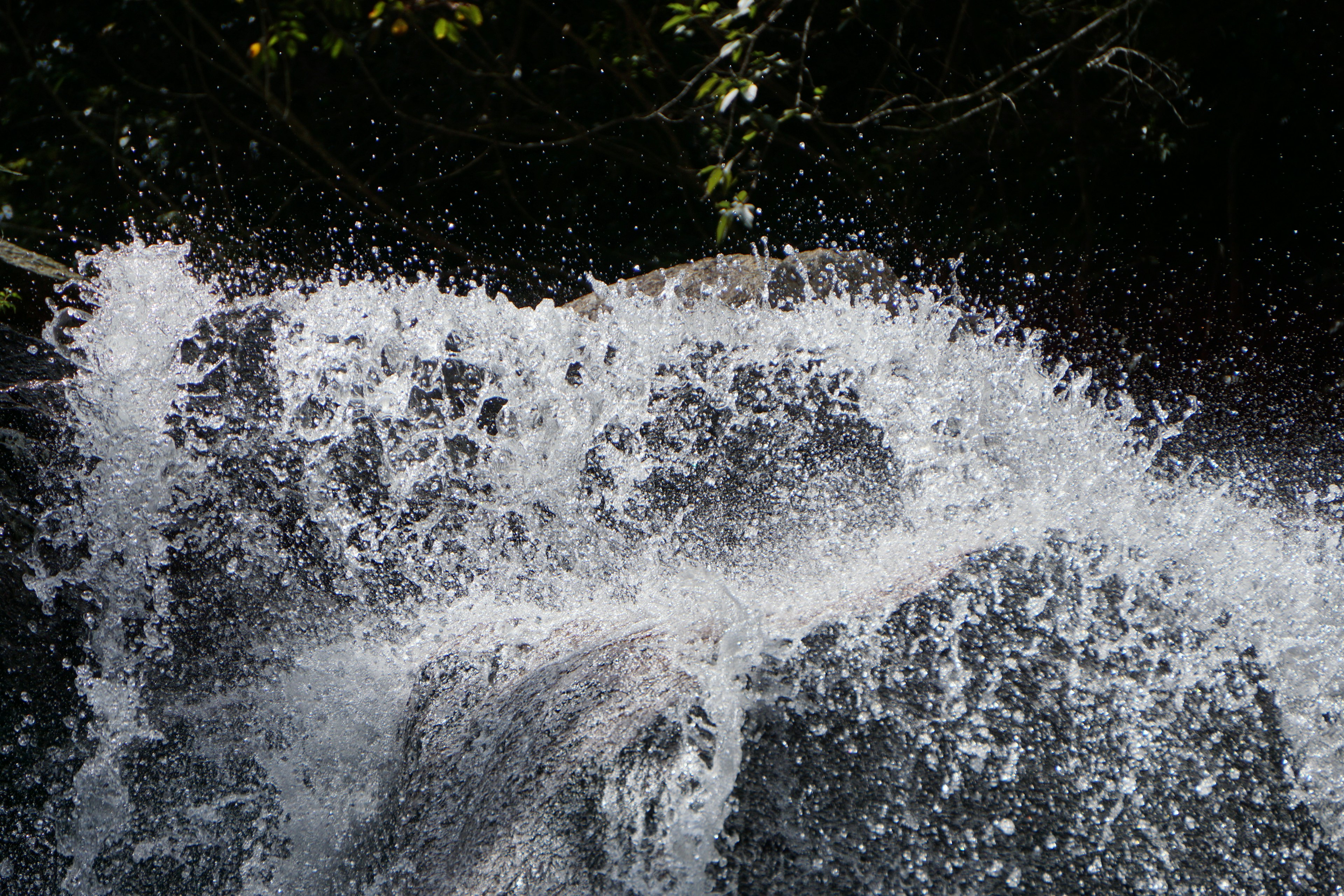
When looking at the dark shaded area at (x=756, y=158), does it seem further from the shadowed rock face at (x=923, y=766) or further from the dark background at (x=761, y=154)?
the shadowed rock face at (x=923, y=766)

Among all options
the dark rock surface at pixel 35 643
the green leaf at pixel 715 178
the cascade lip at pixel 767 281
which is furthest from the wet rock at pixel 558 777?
the green leaf at pixel 715 178

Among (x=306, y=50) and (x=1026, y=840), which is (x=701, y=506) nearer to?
(x=1026, y=840)

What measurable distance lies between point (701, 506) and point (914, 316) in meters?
0.79

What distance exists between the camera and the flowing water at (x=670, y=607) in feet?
3.99

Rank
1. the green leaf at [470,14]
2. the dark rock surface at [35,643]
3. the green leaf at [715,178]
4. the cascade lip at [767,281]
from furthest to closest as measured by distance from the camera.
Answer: the green leaf at [470,14], the green leaf at [715,178], the cascade lip at [767,281], the dark rock surface at [35,643]

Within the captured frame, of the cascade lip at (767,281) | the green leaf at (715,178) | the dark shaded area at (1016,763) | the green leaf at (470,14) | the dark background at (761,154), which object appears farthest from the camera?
the dark background at (761,154)

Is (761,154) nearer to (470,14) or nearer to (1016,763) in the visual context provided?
(470,14)

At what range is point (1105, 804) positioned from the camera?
1.21 metres

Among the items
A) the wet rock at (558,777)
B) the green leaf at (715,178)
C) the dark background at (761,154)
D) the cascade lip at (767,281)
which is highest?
the dark background at (761,154)

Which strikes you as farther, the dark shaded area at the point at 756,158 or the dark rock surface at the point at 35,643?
the dark shaded area at the point at 756,158

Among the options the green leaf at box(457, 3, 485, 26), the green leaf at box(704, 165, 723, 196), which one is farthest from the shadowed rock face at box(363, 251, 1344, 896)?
the green leaf at box(457, 3, 485, 26)

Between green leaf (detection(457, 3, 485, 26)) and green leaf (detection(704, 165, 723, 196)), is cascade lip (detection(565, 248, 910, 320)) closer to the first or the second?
green leaf (detection(704, 165, 723, 196))

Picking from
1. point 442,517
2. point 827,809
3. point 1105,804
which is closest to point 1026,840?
point 1105,804

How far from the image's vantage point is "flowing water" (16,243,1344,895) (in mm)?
1216
